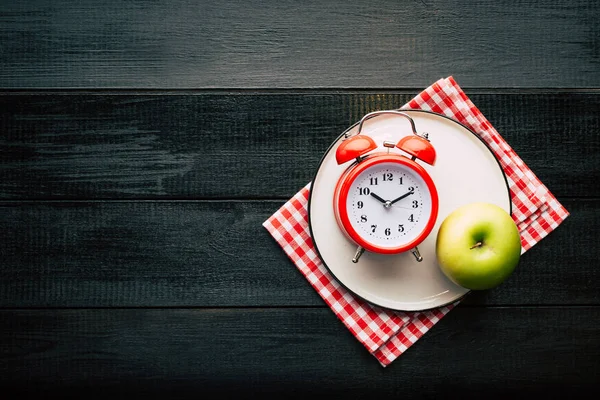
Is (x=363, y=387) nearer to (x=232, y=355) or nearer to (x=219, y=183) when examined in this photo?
(x=232, y=355)

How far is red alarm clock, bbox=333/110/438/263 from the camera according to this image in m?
0.84

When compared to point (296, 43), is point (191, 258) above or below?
below

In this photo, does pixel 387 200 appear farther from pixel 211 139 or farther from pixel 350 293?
pixel 211 139

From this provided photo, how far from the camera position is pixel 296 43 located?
95cm

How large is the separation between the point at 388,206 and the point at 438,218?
0.34ft

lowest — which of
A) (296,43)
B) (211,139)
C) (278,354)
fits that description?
(278,354)

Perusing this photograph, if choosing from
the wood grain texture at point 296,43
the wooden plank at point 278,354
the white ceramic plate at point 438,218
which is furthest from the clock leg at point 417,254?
the wood grain texture at point 296,43

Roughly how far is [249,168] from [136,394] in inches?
16.9

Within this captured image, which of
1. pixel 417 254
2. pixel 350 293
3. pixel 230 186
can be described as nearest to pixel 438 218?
pixel 417 254

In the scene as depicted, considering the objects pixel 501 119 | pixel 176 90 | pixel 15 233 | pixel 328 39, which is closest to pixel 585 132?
pixel 501 119

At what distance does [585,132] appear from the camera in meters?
0.95

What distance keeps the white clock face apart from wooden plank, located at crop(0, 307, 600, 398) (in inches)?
7.3

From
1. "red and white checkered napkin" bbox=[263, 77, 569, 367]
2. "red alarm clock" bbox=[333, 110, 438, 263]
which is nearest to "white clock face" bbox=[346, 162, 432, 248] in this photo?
"red alarm clock" bbox=[333, 110, 438, 263]

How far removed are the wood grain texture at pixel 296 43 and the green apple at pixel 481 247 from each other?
25 cm
